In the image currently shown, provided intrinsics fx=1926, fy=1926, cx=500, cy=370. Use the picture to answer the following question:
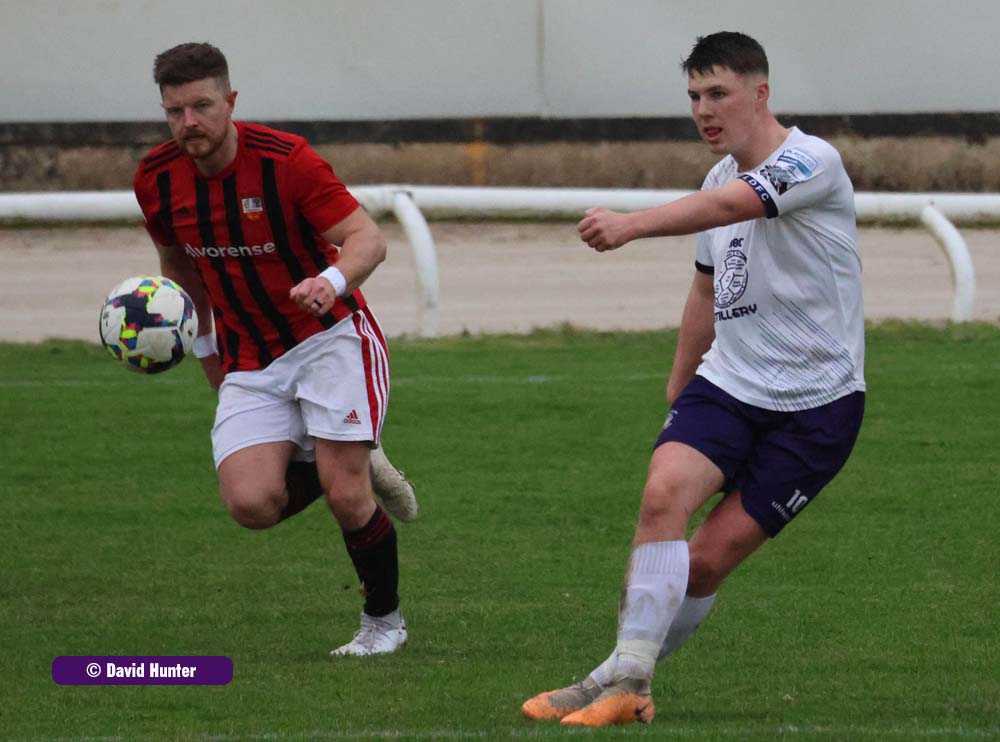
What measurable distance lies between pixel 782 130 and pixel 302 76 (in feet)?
45.5

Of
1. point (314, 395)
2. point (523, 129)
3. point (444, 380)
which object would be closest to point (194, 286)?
point (314, 395)

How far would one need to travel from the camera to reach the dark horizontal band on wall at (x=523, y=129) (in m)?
19.1

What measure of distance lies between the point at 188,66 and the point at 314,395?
46.5 inches

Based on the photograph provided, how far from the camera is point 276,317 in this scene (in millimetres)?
6633

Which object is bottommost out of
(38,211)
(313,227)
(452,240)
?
(452,240)

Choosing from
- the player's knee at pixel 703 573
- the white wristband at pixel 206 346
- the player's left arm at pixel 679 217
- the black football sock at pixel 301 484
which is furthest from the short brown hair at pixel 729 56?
the white wristband at pixel 206 346

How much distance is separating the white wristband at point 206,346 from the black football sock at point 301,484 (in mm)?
597

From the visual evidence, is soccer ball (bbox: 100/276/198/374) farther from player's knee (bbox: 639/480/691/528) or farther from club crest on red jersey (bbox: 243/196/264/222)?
player's knee (bbox: 639/480/691/528)

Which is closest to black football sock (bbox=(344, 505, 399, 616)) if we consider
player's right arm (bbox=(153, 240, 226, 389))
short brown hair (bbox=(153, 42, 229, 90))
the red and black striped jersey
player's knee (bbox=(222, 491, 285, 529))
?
player's knee (bbox=(222, 491, 285, 529))

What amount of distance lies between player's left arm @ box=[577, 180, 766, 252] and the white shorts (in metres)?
1.63

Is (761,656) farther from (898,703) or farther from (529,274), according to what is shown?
(529,274)

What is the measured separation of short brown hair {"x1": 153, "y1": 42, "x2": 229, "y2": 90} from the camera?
20.6ft

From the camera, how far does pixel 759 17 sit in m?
18.8

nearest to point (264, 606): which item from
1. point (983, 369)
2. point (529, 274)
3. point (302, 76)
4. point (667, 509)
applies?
point (667, 509)
